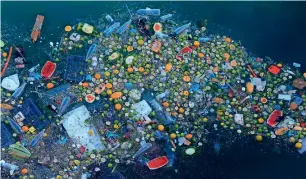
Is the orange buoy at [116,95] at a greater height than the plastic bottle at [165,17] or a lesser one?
lesser

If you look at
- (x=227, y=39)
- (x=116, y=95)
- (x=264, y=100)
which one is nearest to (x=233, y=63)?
(x=227, y=39)

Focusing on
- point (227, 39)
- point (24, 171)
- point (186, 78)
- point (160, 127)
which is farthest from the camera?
point (227, 39)

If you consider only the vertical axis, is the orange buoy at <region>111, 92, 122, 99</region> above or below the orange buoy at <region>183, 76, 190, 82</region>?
above

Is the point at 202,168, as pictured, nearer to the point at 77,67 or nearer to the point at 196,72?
the point at 196,72

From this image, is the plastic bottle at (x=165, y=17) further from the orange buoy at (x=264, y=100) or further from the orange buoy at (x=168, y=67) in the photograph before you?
the orange buoy at (x=264, y=100)

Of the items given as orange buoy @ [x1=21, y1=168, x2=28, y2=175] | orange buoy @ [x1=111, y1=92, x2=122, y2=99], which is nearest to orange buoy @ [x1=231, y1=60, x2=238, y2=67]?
orange buoy @ [x1=111, y1=92, x2=122, y2=99]

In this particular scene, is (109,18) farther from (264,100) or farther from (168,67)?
(264,100)

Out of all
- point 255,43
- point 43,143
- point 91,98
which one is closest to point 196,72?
point 255,43

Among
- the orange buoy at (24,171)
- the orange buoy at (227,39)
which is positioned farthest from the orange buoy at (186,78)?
the orange buoy at (24,171)

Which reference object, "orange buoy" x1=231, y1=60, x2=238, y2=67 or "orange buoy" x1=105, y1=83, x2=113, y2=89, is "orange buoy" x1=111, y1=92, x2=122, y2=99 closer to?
"orange buoy" x1=105, y1=83, x2=113, y2=89
